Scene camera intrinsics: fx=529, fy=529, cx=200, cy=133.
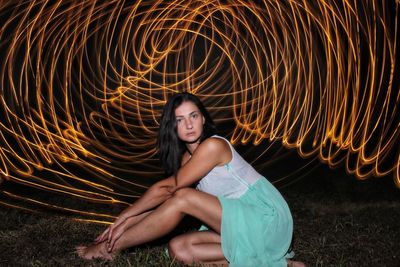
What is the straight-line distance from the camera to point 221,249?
3072 mm

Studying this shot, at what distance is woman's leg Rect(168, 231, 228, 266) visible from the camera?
3.09 meters


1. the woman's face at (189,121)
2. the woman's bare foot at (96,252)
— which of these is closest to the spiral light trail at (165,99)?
the woman's bare foot at (96,252)

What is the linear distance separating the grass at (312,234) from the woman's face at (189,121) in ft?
2.55

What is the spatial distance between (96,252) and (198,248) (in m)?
0.66

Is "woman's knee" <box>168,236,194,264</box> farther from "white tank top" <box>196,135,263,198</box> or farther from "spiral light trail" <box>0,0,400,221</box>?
"spiral light trail" <box>0,0,400,221</box>

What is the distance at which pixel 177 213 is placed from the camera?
291 cm

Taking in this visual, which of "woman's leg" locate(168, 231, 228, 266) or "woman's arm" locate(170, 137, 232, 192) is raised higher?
"woman's arm" locate(170, 137, 232, 192)

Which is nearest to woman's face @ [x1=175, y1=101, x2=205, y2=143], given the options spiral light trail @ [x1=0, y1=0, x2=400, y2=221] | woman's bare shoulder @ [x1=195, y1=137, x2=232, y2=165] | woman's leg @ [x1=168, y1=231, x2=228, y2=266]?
woman's bare shoulder @ [x1=195, y1=137, x2=232, y2=165]

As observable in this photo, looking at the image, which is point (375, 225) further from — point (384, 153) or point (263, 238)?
point (384, 153)

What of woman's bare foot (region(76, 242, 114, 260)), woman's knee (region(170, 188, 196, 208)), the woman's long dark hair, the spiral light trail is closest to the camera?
woman's knee (region(170, 188, 196, 208))

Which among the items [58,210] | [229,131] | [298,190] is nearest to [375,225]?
[298,190]

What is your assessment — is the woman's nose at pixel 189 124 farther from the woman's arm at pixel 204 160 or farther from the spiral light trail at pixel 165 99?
the spiral light trail at pixel 165 99

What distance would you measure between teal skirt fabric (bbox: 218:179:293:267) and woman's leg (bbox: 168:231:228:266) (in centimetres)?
10

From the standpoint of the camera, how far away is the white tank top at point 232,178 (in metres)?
3.09
